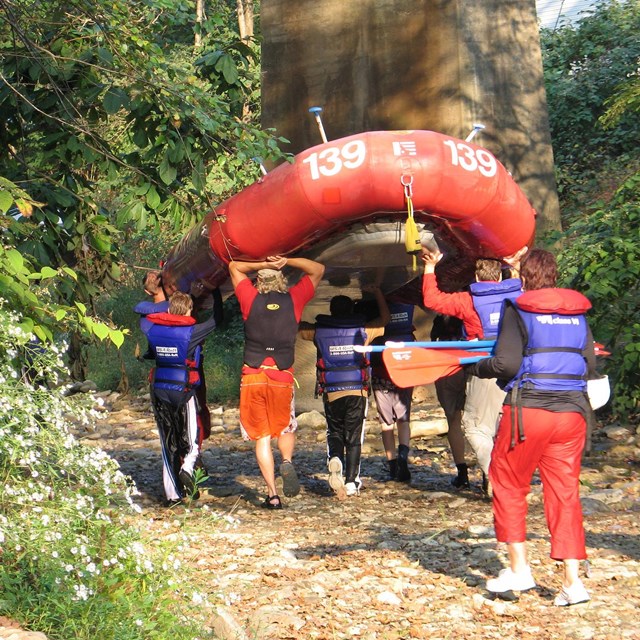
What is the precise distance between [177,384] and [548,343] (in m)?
3.59

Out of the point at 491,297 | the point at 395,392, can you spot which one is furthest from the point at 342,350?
the point at 491,297

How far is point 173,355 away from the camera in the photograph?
27.0ft

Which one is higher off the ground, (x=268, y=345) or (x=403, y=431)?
(x=268, y=345)

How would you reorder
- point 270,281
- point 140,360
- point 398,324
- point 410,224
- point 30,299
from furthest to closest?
point 140,360 → point 398,324 → point 270,281 → point 410,224 → point 30,299

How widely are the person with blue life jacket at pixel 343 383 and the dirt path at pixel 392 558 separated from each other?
0.23 metres

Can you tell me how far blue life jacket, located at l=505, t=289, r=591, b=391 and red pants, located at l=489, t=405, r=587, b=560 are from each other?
143 millimetres

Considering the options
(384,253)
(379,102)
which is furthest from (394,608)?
(379,102)

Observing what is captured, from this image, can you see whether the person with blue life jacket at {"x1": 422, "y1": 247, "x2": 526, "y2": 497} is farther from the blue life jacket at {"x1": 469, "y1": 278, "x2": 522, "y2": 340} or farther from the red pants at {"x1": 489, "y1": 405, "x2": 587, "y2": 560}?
the red pants at {"x1": 489, "y1": 405, "x2": 587, "y2": 560}

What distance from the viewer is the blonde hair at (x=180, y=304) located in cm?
822

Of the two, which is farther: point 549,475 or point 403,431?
point 403,431

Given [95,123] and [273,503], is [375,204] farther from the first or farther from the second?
[273,503]

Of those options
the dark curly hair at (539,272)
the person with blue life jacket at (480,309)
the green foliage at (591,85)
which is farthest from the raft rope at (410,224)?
the green foliage at (591,85)

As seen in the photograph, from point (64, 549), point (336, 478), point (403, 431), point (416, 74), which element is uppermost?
point (416, 74)

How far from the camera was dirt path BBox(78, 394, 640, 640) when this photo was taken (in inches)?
207
